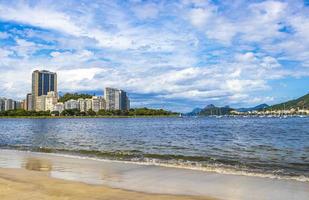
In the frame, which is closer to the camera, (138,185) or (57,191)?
(57,191)

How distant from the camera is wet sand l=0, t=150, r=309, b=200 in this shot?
13352 millimetres

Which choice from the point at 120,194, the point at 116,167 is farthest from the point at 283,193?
the point at 116,167

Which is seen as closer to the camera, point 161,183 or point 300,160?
point 161,183

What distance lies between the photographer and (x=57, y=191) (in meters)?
13.7

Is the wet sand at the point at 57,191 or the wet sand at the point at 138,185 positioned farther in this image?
the wet sand at the point at 138,185

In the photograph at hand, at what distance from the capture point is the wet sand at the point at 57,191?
12.8m

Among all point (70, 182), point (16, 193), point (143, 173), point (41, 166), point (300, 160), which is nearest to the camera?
point (16, 193)

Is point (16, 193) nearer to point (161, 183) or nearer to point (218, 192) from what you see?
point (161, 183)

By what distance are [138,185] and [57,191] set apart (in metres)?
3.29

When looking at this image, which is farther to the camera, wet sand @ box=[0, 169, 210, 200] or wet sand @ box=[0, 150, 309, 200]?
wet sand @ box=[0, 150, 309, 200]

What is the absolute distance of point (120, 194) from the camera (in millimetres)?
13375

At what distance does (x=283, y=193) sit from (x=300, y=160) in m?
13.5

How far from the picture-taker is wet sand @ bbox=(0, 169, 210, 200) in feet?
42.0

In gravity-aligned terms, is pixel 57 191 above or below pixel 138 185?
above
